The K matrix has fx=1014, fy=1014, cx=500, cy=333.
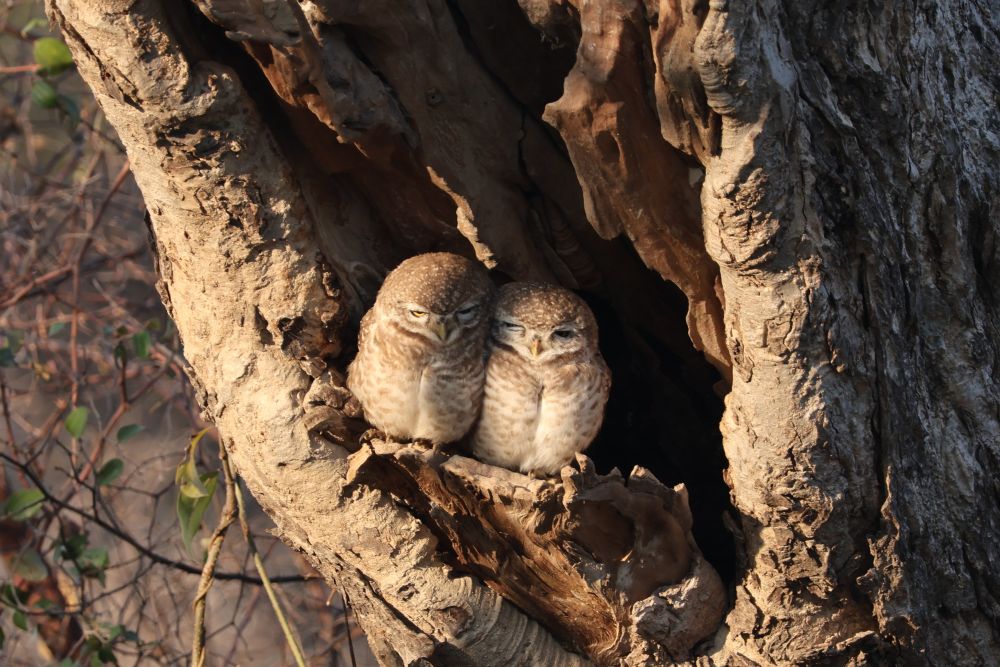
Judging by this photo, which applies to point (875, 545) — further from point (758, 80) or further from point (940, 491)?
point (758, 80)

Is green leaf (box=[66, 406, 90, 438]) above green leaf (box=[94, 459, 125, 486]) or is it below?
above

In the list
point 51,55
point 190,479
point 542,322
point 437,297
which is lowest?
point 190,479

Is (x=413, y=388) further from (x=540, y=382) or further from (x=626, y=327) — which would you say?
(x=626, y=327)

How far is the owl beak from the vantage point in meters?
2.89

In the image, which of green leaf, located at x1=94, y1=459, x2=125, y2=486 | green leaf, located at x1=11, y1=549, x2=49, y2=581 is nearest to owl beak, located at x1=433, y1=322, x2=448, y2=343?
green leaf, located at x1=94, y1=459, x2=125, y2=486

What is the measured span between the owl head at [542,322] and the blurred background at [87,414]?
187 cm

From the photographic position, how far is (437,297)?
287 cm

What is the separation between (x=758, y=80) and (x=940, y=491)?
1.22 metres

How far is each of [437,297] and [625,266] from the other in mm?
665

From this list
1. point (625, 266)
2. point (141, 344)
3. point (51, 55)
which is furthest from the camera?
point (141, 344)

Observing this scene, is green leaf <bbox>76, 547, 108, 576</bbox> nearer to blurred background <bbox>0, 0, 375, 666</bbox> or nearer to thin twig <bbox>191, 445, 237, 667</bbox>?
blurred background <bbox>0, 0, 375, 666</bbox>

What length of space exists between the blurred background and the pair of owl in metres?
1.72

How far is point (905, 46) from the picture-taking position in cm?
253

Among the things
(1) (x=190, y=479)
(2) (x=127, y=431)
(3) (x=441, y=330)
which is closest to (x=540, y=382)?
(3) (x=441, y=330)
